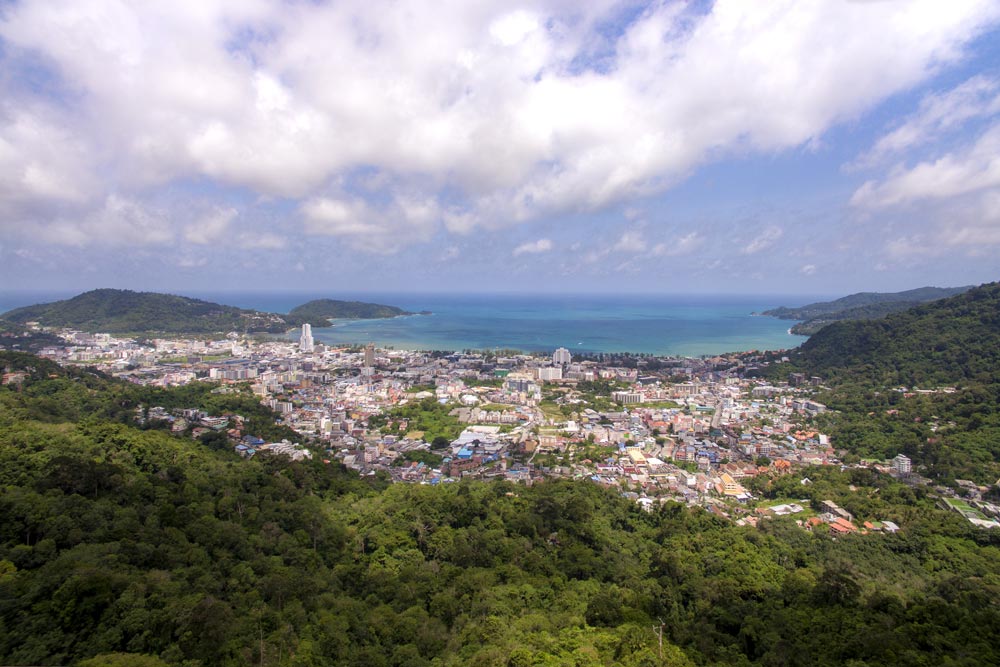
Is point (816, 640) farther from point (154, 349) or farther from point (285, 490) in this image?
point (154, 349)

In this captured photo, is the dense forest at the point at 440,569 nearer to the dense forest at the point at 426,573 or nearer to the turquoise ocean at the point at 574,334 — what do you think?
the dense forest at the point at 426,573

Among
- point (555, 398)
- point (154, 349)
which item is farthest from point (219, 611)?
point (154, 349)

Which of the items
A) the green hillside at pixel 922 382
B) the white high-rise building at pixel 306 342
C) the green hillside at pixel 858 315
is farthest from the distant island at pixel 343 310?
the green hillside at pixel 922 382

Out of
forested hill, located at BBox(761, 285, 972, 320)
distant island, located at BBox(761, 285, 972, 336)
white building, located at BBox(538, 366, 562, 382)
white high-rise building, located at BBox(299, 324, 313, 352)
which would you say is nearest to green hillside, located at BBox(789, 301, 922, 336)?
distant island, located at BBox(761, 285, 972, 336)

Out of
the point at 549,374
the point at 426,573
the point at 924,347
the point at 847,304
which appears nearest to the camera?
the point at 426,573

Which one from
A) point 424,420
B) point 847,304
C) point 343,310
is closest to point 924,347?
point 424,420

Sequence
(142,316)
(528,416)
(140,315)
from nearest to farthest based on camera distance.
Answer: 1. (528,416)
2. (142,316)
3. (140,315)

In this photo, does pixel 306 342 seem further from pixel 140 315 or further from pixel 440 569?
pixel 440 569
